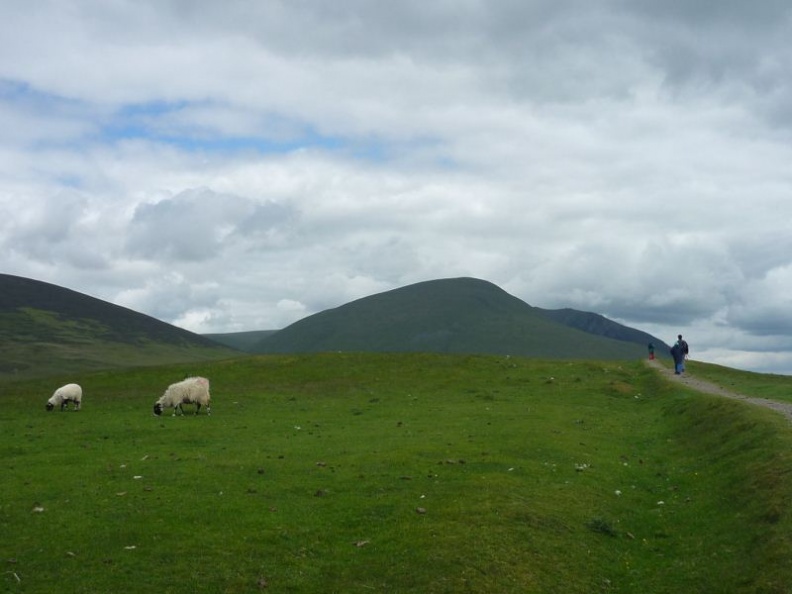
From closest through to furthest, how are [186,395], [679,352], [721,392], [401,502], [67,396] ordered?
[401,502], [186,395], [67,396], [721,392], [679,352]

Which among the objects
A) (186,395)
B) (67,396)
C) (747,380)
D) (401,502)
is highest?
(747,380)

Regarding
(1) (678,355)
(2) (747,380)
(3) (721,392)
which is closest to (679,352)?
(1) (678,355)

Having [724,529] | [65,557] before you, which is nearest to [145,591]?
[65,557]

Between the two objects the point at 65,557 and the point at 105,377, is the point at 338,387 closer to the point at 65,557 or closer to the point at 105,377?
the point at 105,377

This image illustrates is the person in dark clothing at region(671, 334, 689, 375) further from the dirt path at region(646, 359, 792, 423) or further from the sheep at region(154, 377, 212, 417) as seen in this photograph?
the sheep at region(154, 377, 212, 417)

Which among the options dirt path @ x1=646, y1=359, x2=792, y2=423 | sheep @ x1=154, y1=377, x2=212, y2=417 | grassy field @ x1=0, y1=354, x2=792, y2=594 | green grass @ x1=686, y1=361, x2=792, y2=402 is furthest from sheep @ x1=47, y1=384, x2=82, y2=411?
green grass @ x1=686, y1=361, x2=792, y2=402

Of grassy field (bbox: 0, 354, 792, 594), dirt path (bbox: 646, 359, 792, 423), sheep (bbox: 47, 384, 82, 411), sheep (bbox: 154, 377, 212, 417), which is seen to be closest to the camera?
grassy field (bbox: 0, 354, 792, 594)

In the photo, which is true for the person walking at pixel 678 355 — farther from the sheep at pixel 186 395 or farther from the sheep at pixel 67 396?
the sheep at pixel 67 396

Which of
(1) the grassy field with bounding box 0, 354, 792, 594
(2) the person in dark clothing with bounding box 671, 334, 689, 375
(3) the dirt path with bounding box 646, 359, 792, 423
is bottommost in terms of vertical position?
(1) the grassy field with bounding box 0, 354, 792, 594

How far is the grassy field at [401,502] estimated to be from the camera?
17.6 meters

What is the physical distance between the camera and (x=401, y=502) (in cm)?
2300

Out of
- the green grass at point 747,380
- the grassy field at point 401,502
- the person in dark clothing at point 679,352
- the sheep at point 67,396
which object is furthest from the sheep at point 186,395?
the person in dark clothing at point 679,352

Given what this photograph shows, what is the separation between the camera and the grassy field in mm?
17594

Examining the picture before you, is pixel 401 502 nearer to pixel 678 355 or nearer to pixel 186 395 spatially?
pixel 186 395
